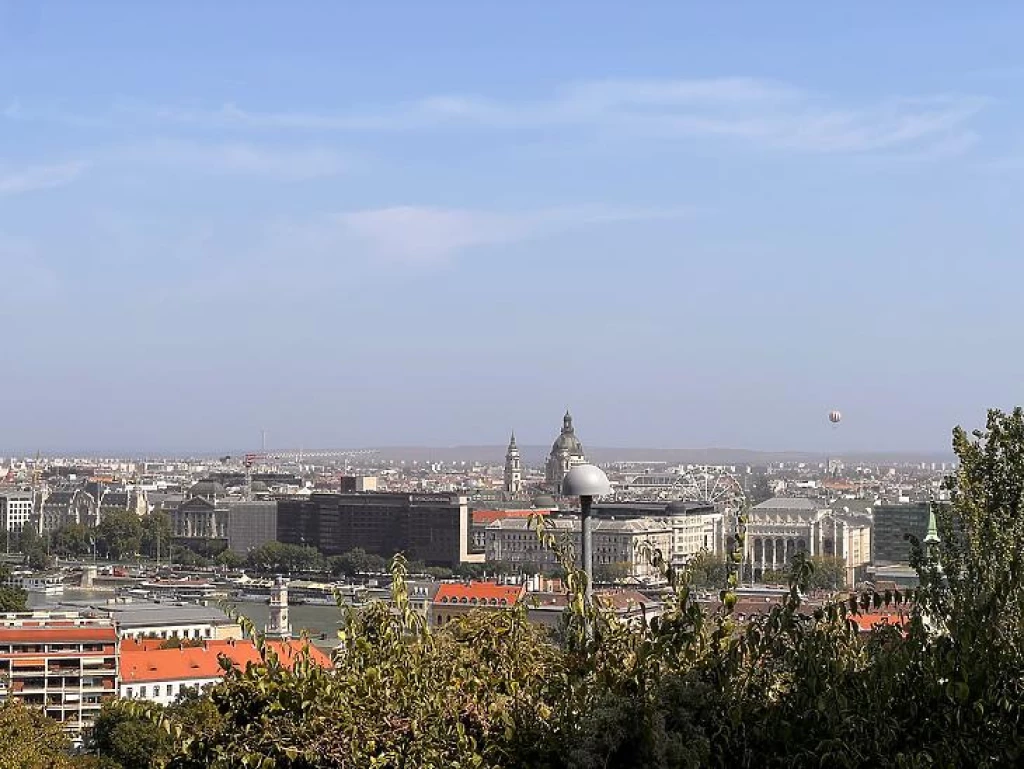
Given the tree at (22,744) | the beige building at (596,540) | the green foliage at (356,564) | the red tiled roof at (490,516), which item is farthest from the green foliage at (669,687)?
the red tiled roof at (490,516)

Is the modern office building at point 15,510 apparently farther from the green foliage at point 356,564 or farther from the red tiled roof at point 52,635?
the red tiled roof at point 52,635

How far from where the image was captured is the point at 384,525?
214ft

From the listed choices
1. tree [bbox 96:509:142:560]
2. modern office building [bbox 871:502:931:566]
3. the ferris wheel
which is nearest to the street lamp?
modern office building [bbox 871:502:931:566]

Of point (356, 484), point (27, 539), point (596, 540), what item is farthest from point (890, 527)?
point (356, 484)

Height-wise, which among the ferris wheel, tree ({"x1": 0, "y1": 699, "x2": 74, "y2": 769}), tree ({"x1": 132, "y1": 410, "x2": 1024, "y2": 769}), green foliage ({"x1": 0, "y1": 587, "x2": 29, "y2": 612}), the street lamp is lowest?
green foliage ({"x1": 0, "y1": 587, "x2": 29, "y2": 612})

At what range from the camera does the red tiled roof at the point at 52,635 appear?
24.3 m

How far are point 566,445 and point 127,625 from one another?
166ft

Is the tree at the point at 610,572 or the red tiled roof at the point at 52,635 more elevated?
the red tiled roof at the point at 52,635

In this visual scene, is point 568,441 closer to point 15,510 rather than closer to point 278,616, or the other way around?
point 15,510

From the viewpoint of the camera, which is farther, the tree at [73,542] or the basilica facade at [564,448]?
the basilica facade at [564,448]

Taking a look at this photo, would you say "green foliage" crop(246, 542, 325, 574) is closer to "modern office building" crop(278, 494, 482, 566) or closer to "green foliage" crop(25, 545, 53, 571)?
"modern office building" crop(278, 494, 482, 566)

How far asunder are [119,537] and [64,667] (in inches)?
1742

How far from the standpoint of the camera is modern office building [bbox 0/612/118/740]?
23.9m

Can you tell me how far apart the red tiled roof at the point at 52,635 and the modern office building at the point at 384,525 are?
37.0m
